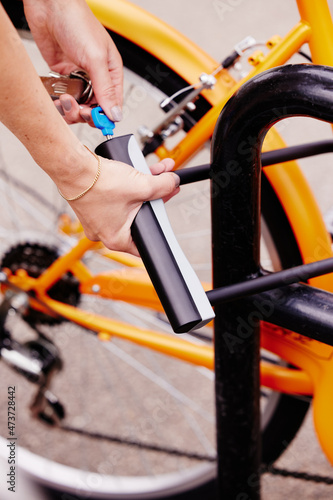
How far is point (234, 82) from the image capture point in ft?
2.76

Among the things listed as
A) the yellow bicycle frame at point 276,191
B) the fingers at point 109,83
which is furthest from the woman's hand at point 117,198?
the yellow bicycle frame at point 276,191

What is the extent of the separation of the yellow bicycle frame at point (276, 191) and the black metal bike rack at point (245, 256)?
3.8 inches

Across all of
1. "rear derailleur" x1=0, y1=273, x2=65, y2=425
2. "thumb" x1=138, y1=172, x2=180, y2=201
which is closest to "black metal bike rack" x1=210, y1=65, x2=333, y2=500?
"thumb" x1=138, y1=172, x2=180, y2=201

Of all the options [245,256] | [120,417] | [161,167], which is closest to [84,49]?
[161,167]

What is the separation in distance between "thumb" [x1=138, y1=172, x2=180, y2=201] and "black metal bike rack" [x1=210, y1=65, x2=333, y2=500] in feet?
0.14

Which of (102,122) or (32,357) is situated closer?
(102,122)

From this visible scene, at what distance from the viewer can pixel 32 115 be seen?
525 millimetres

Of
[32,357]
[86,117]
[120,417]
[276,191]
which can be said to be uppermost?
[86,117]

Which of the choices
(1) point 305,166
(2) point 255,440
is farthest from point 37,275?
(1) point 305,166

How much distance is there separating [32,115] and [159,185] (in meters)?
0.14

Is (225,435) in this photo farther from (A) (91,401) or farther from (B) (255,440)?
(A) (91,401)

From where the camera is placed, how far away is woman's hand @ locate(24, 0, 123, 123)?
2.22 feet

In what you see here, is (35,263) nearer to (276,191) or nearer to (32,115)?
(276,191)

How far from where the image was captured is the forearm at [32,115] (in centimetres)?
50
